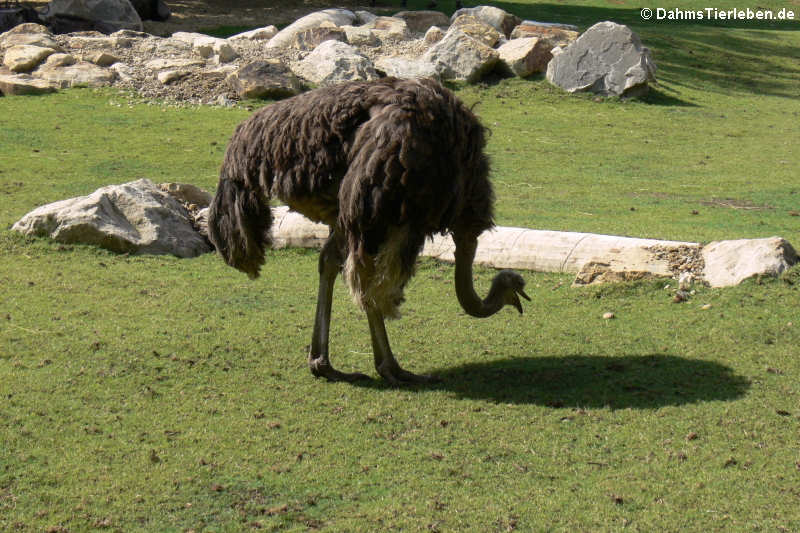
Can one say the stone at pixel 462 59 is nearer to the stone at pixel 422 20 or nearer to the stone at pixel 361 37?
the stone at pixel 361 37

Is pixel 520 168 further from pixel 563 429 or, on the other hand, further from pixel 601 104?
pixel 563 429

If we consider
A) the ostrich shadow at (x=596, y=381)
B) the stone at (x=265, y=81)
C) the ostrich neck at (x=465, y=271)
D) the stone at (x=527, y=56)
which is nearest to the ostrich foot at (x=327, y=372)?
the ostrich shadow at (x=596, y=381)

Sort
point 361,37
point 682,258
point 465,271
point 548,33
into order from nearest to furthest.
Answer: point 465,271 → point 682,258 → point 361,37 → point 548,33

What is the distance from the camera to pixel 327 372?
5758 millimetres

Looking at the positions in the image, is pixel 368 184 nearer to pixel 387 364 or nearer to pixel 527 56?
pixel 387 364

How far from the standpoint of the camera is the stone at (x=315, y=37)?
16734mm

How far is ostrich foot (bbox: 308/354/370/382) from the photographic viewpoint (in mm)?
5758

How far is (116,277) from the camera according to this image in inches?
303

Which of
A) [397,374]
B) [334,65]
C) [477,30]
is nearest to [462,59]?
[477,30]

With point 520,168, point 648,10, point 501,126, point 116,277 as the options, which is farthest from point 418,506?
point 648,10

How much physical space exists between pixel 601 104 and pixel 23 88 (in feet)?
27.7

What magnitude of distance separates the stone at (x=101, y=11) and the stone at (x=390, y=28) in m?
4.75

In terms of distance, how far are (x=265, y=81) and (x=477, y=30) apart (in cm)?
415

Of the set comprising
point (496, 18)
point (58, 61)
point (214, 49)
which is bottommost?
point (58, 61)
